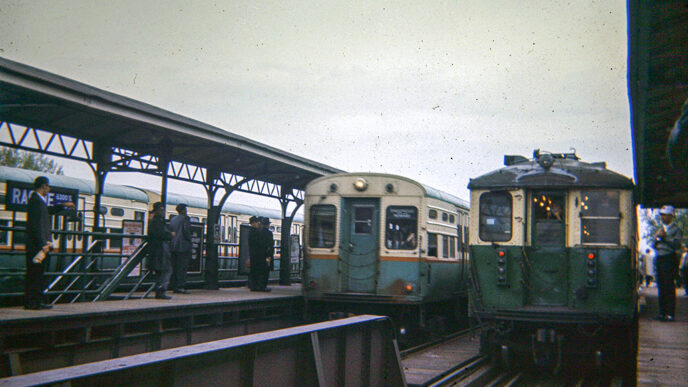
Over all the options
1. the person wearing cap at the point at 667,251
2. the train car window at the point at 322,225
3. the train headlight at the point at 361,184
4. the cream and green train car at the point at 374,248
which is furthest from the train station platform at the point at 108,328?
the person wearing cap at the point at 667,251

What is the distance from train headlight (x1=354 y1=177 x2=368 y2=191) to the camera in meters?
12.3

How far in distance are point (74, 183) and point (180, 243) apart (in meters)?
6.91

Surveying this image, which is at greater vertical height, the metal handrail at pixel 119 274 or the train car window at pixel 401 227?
the train car window at pixel 401 227

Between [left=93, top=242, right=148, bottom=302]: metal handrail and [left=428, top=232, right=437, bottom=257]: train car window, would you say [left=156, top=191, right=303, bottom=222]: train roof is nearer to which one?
[left=93, top=242, right=148, bottom=302]: metal handrail

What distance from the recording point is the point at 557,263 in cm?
960

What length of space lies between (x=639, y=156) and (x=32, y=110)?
1103 centimetres

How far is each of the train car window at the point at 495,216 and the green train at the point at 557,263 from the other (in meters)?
0.02

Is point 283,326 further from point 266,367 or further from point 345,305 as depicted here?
point 266,367

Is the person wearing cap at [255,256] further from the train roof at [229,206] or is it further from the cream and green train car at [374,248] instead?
the train roof at [229,206]

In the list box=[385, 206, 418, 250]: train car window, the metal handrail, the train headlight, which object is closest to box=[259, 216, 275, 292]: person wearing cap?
the train headlight

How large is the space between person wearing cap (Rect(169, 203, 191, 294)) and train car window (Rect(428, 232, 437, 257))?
467 cm

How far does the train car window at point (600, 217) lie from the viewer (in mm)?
9406

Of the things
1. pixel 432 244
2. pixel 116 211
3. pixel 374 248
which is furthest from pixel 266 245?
pixel 116 211

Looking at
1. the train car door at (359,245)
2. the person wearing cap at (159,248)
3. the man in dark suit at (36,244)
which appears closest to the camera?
the man in dark suit at (36,244)
